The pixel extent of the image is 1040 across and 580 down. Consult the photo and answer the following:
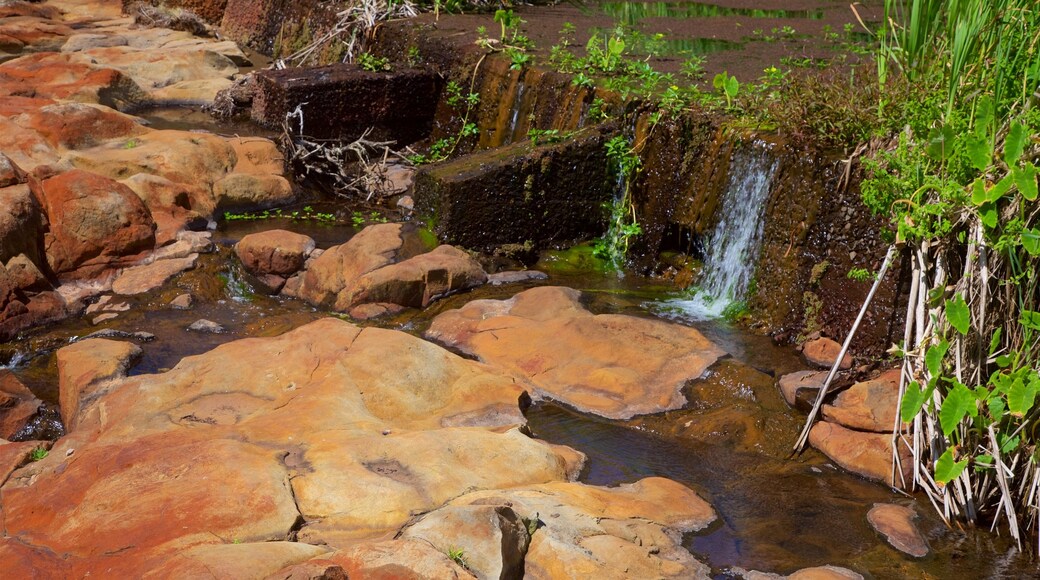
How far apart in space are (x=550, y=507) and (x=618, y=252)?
388 centimetres

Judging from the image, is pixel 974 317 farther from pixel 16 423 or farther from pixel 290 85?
pixel 290 85

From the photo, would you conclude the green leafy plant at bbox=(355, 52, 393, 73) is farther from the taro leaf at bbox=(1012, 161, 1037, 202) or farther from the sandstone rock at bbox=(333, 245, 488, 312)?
the taro leaf at bbox=(1012, 161, 1037, 202)

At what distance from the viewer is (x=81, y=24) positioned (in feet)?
46.3

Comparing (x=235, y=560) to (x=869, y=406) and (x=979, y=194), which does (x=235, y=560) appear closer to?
(x=979, y=194)

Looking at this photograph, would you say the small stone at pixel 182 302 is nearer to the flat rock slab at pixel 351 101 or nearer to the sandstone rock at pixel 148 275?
the sandstone rock at pixel 148 275

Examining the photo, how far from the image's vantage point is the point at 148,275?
708cm

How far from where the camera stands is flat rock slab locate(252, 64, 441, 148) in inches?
364

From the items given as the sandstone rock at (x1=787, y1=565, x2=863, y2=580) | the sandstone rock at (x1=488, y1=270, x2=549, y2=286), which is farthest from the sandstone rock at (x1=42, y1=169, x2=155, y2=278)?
the sandstone rock at (x1=787, y1=565, x2=863, y2=580)

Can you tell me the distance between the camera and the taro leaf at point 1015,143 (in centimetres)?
395

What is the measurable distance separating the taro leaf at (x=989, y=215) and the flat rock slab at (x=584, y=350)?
1828 millimetres

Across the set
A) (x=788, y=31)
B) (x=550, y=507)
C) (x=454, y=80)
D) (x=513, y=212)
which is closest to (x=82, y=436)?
(x=550, y=507)

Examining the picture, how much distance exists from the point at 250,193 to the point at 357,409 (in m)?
4.23

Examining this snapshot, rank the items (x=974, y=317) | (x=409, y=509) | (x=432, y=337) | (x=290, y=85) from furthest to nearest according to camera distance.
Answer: (x=290, y=85) < (x=432, y=337) < (x=974, y=317) < (x=409, y=509)

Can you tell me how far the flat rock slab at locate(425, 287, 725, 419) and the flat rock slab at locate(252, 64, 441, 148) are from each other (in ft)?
11.8
